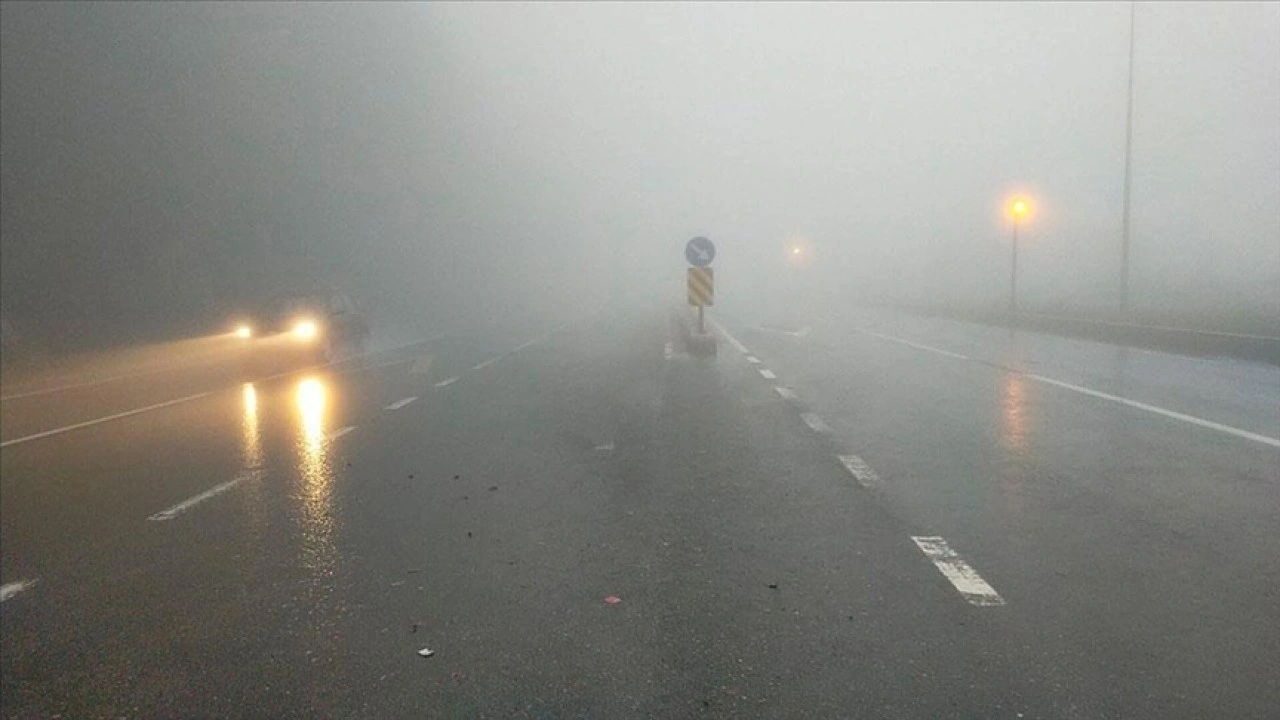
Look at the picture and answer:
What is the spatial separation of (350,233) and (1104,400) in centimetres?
5067

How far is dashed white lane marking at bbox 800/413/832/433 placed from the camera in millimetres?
10692

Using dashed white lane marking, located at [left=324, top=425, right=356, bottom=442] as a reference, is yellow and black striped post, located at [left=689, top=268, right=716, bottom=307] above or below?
above

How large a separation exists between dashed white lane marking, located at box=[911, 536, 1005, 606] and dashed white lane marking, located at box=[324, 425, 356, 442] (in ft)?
22.8

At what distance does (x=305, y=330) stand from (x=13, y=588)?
1756 cm

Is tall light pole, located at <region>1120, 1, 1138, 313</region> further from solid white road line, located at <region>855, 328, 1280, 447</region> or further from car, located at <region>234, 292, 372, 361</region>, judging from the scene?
car, located at <region>234, 292, 372, 361</region>

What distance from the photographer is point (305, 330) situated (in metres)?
22.5

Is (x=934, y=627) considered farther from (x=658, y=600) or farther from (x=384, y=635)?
(x=384, y=635)

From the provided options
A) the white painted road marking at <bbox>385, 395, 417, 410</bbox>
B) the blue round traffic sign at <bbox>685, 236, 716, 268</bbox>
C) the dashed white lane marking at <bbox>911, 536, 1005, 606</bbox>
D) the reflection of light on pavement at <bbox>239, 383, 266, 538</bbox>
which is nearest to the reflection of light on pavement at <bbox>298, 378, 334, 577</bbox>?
the reflection of light on pavement at <bbox>239, 383, 266, 538</bbox>

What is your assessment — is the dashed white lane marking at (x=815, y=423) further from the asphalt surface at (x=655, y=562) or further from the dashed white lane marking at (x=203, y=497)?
the dashed white lane marking at (x=203, y=497)

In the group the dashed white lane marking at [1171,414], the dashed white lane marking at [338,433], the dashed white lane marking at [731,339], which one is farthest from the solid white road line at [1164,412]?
the dashed white lane marking at [338,433]

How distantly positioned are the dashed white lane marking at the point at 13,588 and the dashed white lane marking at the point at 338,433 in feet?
16.3

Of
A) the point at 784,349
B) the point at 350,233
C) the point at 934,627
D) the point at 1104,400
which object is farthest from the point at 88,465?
the point at 350,233

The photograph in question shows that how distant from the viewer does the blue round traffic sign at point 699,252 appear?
81.4ft

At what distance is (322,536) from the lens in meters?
6.46
